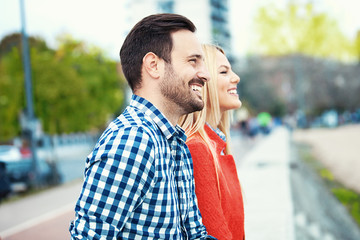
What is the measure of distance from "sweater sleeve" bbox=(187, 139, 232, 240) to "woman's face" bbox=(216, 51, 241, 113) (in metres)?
0.47

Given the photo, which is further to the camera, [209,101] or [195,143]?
→ [209,101]

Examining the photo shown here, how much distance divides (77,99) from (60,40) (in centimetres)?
457

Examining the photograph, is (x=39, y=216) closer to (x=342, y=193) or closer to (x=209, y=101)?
(x=342, y=193)

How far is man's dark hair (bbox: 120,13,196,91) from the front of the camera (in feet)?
4.83

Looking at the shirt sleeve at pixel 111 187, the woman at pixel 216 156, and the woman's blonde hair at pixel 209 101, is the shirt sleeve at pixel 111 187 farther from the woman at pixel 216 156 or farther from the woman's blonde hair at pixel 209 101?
the woman's blonde hair at pixel 209 101

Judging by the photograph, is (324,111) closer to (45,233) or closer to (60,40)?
(60,40)

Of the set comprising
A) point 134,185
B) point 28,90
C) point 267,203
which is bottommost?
point 267,203

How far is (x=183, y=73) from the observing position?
1.48 meters

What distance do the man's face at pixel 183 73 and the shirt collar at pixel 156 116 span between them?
76 mm

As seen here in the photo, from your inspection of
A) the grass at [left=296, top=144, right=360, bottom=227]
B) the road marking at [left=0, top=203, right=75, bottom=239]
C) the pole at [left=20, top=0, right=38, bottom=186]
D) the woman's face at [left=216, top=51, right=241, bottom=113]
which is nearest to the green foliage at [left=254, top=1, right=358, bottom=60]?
the grass at [left=296, top=144, right=360, bottom=227]

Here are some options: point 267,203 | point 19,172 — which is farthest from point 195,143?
point 19,172

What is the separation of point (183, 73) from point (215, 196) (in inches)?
19.9

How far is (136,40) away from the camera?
1.50 metres

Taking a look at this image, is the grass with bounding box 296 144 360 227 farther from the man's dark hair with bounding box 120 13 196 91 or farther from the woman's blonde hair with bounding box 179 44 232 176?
the man's dark hair with bounding box 120 13 196 91
